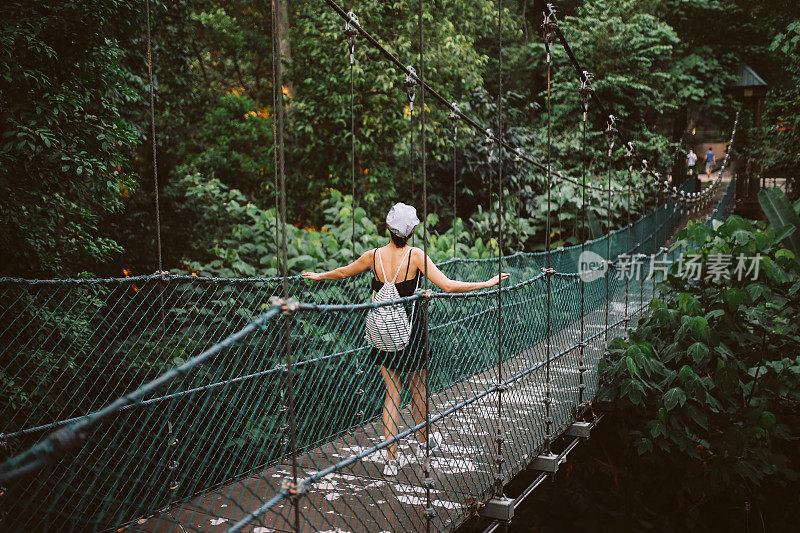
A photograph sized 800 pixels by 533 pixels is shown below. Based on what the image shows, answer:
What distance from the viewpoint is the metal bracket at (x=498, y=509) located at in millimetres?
2178

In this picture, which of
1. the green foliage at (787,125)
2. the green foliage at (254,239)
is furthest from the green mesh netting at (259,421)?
the green foliage at (787,125)

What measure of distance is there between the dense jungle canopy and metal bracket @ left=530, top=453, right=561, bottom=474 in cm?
163

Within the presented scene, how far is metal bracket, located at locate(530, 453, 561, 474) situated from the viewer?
2.68m

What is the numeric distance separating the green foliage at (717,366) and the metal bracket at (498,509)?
1432mm

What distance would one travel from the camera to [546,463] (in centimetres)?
269

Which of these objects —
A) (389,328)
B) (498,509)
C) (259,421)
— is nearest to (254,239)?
(259,421)

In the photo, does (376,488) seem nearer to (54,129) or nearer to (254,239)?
(54,129)

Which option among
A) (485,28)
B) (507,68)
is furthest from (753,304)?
(507,68)

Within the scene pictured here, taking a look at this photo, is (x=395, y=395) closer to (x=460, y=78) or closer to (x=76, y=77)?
(x=76, y=77)

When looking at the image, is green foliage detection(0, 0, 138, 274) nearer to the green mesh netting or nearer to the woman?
the green mesh netting

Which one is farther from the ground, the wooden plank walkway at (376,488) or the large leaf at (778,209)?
the large leaf at (778,209)

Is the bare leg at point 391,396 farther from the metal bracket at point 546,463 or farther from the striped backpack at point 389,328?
the metal bracket at point 546,463

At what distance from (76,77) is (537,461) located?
7.88 feet

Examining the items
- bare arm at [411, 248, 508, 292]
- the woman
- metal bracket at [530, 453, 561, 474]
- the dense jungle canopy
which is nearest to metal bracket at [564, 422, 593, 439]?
metal bracket at [530, 453, 561, 474]
